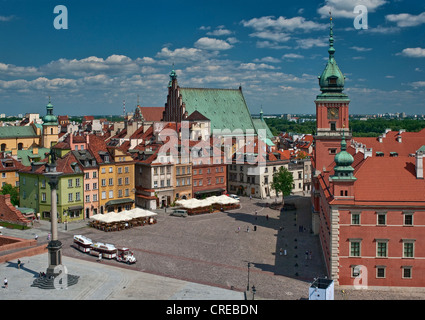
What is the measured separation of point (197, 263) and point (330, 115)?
97.7 ft

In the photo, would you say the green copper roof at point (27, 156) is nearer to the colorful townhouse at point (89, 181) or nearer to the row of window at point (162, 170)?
the colorful townhouse at point (89, 181)

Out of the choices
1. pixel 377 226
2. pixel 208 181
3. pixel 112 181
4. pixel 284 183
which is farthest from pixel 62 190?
pixel 377 226

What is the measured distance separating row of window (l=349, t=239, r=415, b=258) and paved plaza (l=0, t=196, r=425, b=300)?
3198mm

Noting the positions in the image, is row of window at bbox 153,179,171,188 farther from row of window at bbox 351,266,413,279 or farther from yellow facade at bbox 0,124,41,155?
row of window at bbox 351,266,413,279

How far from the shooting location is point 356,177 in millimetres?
45250

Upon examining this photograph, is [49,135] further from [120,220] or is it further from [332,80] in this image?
[332,80]

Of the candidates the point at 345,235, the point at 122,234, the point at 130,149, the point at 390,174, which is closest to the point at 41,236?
the point at 122,234

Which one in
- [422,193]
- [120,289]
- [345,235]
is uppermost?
[422,193]

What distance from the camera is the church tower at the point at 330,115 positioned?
2628 inches

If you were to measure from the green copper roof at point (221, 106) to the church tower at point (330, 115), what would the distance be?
150 feet

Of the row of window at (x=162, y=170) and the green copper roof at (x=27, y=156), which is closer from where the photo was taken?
the row of window at (x=162, y=170)

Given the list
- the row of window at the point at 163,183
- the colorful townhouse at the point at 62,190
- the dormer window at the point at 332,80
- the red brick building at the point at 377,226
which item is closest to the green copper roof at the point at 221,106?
the row of window at the point at 163,183
